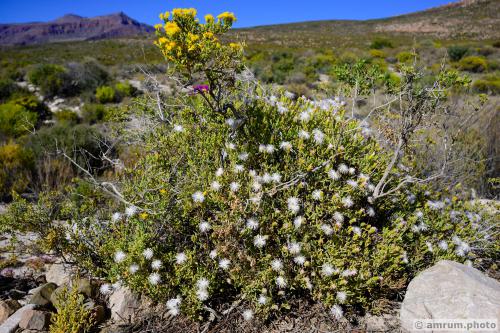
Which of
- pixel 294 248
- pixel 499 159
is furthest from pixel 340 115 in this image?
pixel 499 159

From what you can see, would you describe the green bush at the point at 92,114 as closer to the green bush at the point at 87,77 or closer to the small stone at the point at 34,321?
the green bush at the point at 87,77

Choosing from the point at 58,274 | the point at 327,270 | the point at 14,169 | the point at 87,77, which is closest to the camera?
the point at 327,270

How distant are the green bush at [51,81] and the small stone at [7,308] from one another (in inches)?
507

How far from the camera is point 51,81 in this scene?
13.5 meters

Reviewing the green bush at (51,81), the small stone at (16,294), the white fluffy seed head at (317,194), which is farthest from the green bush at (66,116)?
the white fluffy seed head at (317,194)

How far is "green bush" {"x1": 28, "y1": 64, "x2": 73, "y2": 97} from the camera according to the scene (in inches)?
524

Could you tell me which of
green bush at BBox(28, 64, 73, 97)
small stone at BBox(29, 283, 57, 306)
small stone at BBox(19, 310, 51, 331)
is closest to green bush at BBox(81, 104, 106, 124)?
green bush at BBox(28, 64, 73, 97)

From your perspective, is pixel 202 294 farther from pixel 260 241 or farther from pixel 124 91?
pixel 124 91

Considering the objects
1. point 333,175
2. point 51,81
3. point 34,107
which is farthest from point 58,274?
point 51,81

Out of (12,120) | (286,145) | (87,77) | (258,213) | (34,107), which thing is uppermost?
(87,77)

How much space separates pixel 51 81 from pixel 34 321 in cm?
1371

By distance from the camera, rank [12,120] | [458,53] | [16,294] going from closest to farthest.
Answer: [16,294] < [12,120] < [458,53]

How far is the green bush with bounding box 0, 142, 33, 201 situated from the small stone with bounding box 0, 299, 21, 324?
2739mm

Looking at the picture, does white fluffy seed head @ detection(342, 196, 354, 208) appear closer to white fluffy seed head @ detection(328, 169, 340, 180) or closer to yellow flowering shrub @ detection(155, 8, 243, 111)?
white fluffy seed head @ detection(328, 169, 340, 180)
